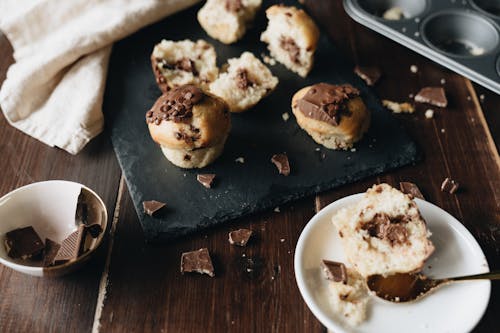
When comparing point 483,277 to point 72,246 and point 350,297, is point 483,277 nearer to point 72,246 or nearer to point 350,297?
point 350,297

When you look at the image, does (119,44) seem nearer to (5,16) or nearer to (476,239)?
(5,16)

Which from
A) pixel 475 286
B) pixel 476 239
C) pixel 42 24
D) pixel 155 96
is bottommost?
pixel 476 239

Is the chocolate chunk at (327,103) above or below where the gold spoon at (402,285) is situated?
above

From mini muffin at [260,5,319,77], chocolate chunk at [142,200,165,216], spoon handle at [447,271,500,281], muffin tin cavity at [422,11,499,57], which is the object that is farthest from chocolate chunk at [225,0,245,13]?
spoon handle at [447,271,500,281]

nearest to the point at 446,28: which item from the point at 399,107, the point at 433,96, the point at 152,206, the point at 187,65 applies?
the point at 433,96

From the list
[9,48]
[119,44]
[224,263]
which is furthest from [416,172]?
[9,48]

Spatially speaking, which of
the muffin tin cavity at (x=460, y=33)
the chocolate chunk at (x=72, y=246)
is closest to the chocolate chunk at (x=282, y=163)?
the chocolate chunk at (x=72, y=246)

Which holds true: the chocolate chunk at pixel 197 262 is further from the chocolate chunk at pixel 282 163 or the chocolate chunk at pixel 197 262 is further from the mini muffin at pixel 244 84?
the mini muffin at pixel 244 84
